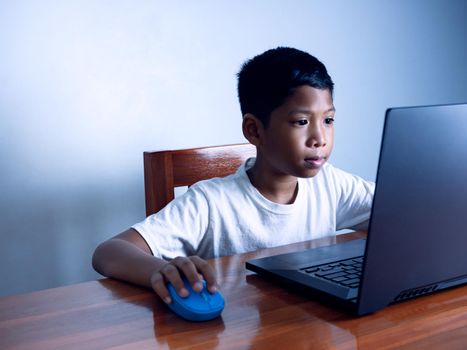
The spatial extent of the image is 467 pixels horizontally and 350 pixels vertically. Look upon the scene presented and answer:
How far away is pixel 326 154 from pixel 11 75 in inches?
31.5

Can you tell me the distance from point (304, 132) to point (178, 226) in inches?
10.8

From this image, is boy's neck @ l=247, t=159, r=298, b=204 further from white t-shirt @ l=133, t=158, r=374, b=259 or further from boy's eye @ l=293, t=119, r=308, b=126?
boy's eye @ l=293, t=119, r=308, b=126

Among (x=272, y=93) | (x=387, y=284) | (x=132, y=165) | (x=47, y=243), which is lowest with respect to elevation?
(x=47, y=243)

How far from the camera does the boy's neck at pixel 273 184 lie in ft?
3.70

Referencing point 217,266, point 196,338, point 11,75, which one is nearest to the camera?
point 196,338

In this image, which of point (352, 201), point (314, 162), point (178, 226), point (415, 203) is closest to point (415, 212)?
point (415, 203)

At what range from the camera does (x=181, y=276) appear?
0.69 metres

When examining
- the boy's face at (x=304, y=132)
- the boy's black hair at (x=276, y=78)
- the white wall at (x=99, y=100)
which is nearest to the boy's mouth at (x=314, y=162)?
the boy's face at (x=304, y=132)

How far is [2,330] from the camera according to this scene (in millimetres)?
Result: 640

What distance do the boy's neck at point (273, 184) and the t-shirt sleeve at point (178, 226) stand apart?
12 centimetres

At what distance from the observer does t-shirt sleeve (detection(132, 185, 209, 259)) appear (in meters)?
0.99

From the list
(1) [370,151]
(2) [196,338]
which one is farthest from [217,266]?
(1) [370,151]

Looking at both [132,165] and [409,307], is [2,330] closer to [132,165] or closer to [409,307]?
[409,307]

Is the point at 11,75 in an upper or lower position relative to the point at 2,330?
upper
